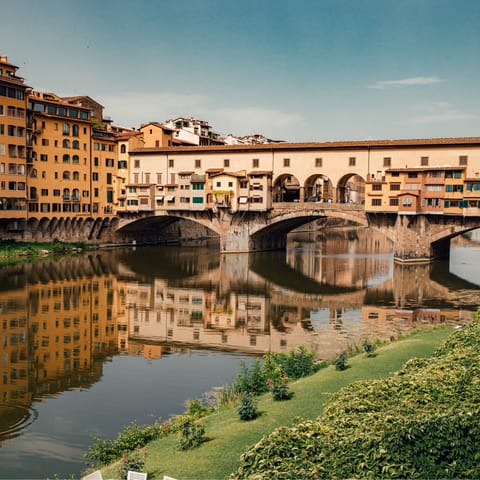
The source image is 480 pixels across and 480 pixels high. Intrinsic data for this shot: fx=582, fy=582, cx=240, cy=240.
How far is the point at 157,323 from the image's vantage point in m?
30.8

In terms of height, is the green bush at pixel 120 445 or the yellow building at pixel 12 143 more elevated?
the yellow building at pixel 12 143

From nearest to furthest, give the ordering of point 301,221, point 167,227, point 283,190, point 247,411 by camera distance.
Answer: point 247,411
point 301,221
point 283,190
point 167,227

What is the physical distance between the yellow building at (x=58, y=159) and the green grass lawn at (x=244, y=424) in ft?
163

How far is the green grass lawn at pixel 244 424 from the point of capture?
1107 cm

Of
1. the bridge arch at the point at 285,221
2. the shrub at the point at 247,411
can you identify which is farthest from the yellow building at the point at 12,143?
the shrub at the point at 247,411

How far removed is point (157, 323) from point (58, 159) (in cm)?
3785

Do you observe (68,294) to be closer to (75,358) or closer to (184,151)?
(75,358)

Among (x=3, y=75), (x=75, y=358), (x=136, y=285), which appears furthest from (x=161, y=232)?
(x=75, y=358)

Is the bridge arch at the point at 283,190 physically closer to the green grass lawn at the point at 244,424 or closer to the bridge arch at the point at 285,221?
the bridge arch at the point at 285,221

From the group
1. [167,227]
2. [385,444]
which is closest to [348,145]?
[167,227]

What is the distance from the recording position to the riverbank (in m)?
53.1

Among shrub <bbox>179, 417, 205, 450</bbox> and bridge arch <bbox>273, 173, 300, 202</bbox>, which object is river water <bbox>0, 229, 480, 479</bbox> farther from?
bridge arch <bbox>273, 173, 300, 202</bbox>

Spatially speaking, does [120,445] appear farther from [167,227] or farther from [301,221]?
[167,227]

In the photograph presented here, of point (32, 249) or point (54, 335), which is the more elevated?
point (32, 249)
